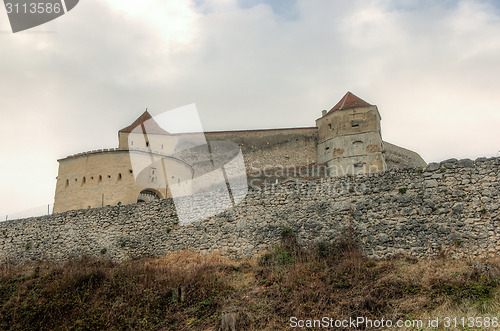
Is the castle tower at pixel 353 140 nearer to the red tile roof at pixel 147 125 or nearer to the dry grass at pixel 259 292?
the red tile roof at pixel 147 125

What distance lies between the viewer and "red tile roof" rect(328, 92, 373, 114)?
109ft

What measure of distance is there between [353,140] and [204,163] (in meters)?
13.6

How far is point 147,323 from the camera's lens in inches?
431

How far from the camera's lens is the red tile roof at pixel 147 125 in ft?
98.3

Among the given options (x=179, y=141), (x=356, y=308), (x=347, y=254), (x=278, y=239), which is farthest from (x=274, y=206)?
(x=179, y=141)

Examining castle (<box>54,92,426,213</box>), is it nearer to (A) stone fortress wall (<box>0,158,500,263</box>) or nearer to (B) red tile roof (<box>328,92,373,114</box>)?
(B) red tile roof (<box>328,92,373,114</box>)

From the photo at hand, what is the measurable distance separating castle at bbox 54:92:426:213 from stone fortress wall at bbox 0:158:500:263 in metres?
4.09

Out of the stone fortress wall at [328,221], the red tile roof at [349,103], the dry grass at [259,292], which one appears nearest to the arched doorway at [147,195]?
the stone fortress wall at [328,221]

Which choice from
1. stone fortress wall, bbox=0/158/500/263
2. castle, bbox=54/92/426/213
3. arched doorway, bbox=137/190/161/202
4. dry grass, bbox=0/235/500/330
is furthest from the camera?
arched doorway, bbox=137/190/161/202

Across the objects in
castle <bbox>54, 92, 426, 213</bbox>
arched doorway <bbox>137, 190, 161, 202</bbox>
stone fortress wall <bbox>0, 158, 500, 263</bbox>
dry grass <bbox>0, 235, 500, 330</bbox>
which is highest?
castle <bbox>54, 92, 426, 213</bbox>

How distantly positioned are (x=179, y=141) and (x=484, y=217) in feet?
95.3

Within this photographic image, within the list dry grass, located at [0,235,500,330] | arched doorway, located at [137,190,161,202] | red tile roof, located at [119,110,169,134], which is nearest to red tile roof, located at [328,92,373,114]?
red tile roof, located at [119,110,169,134]

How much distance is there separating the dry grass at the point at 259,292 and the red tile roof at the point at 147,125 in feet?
54.7

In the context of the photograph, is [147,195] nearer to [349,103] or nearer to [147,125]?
[147,125]
